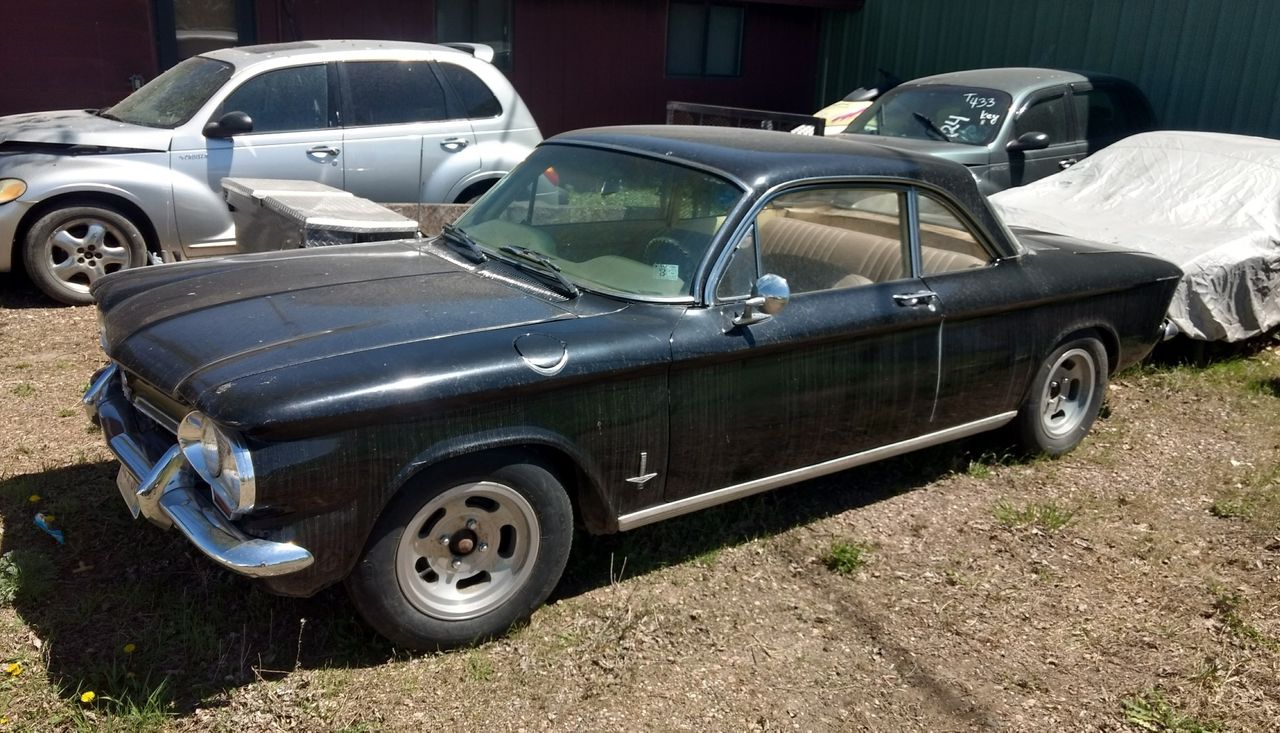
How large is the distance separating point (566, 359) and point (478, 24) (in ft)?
32.9

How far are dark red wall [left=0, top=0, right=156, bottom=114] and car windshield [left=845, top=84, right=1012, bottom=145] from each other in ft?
23.0

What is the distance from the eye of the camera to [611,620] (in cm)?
373

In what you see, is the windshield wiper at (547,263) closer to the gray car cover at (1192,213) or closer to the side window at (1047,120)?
the gray car cover at (1192,213)

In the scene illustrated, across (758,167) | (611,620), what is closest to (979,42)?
(758,167)

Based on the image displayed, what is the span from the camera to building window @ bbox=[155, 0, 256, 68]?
1064 centimetres

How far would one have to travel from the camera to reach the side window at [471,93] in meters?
7.89

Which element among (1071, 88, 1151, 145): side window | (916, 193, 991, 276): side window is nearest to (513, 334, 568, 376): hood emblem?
(916, 193, 991, 276): side window

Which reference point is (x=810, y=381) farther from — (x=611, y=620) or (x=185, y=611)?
(x=185, y=611)

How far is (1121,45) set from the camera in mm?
11391

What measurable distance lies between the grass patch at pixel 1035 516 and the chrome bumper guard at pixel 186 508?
121 inches

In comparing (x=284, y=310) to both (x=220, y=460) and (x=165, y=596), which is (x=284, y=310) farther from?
(x=165, y=596)

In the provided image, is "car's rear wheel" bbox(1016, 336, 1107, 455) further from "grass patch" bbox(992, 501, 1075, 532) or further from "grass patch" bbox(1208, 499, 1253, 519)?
"grass patch" bbox(1208, 499, 1253, 519)

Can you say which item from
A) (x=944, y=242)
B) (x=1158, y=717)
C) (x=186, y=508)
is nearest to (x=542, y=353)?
(x=186, y=508)

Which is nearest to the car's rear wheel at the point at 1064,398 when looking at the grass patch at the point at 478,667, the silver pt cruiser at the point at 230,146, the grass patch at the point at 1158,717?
the grass patch at the point at 1158,717
